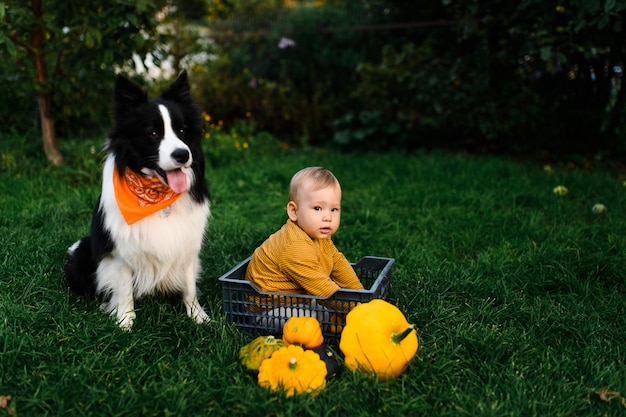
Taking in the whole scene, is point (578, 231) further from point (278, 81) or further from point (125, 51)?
point (278, 81)

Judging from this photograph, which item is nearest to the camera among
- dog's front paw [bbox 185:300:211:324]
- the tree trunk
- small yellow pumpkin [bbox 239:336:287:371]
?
small yellow pumpkin [bbox 239:336:287:371]

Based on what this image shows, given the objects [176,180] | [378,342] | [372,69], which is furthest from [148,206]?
[372,69]

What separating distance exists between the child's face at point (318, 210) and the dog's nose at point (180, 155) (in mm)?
522

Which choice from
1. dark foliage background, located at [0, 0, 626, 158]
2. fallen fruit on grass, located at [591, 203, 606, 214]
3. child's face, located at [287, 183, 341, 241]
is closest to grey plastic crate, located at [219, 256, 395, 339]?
child's face, located at [287, 183, 341, 241]

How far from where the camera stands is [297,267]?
8.29ft

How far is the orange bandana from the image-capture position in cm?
254

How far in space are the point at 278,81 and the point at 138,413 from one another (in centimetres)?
709

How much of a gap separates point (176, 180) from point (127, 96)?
44 centimetres

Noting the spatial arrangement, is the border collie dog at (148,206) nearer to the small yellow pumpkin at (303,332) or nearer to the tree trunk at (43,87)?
the small yellow pumpkin at (303,332)

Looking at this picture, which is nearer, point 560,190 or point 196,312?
point 196,312

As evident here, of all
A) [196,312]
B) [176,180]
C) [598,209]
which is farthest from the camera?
[598,209]

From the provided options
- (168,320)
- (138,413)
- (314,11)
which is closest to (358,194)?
(168,320)

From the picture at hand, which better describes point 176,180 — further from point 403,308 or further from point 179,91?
point 403,308

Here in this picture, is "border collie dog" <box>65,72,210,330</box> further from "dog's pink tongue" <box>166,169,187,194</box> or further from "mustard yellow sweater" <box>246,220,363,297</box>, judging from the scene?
"mustard yellow sweater" <box>246,220,363,297</box>
